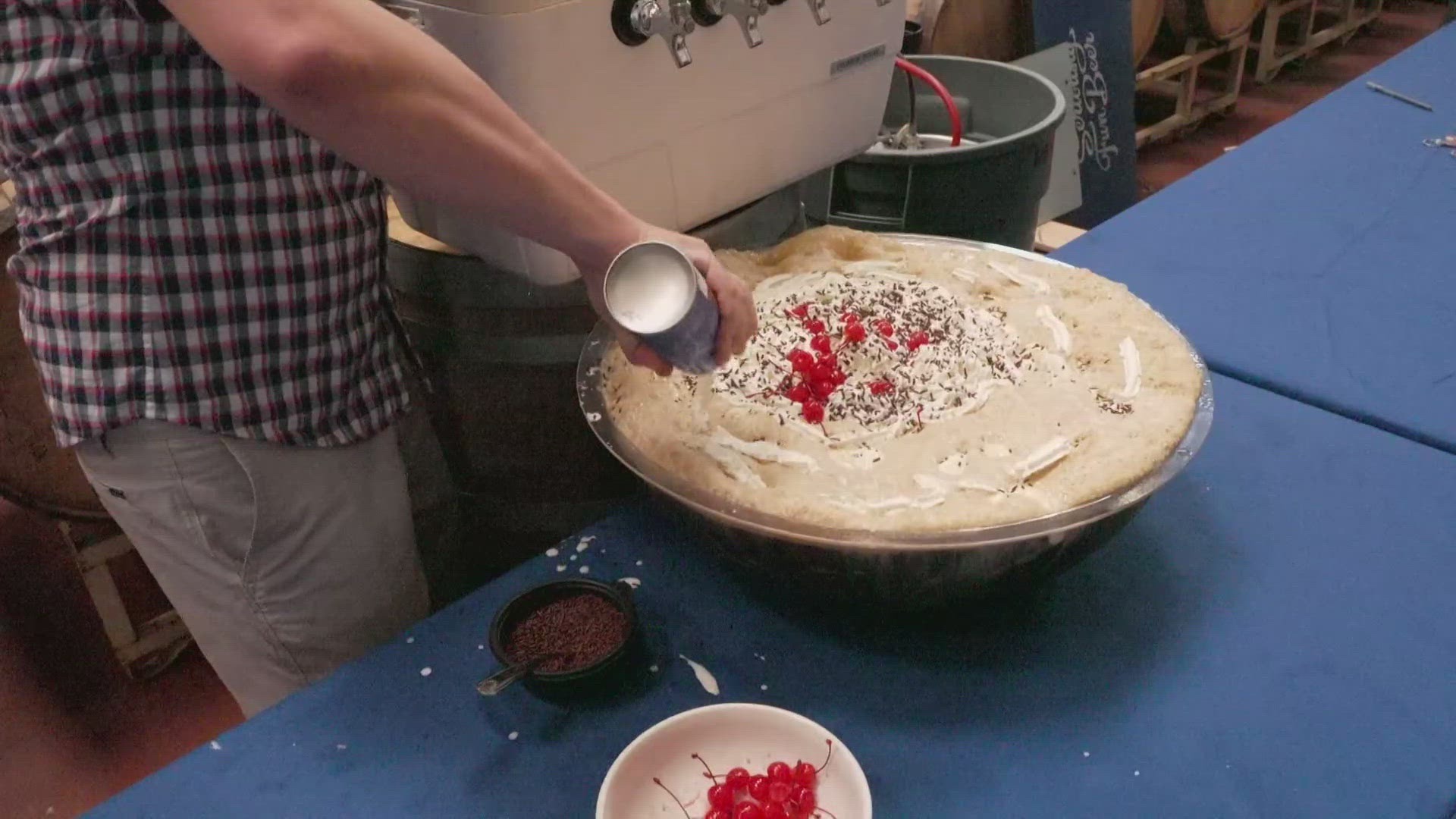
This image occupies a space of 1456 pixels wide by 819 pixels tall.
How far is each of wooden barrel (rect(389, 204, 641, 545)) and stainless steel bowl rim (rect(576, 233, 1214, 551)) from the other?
0.24 metres

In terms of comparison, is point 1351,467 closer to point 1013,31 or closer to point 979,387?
point 979,387

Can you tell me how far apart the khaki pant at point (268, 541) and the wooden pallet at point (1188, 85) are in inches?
132

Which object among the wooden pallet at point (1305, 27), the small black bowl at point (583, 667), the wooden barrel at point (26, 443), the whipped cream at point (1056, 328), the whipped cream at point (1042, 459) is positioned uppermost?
the whipped cream at point (1042, 459)

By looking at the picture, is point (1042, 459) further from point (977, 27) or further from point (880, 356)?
point (977, 27)

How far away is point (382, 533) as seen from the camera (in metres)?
1.16

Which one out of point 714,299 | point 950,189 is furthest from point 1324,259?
point 714,299

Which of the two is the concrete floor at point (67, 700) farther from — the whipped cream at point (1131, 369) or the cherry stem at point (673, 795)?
the whipped cream at point (1131, 369)

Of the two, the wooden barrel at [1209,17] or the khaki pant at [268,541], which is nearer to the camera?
the khaki pant at [268,541]

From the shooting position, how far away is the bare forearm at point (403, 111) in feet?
2.16

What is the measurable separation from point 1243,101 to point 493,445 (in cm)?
424

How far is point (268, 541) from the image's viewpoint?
1.06 m

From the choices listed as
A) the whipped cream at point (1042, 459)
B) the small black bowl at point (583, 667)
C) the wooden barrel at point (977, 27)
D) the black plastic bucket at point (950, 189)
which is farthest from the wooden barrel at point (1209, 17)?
the small black bowl at point (583, 667)

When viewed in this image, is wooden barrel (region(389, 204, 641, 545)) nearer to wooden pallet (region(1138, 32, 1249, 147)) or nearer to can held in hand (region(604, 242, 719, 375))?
can held in hand (region(604, 242, 719, 375))

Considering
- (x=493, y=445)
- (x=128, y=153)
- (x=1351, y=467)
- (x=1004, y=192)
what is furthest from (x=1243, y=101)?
(x=128, y=153)
